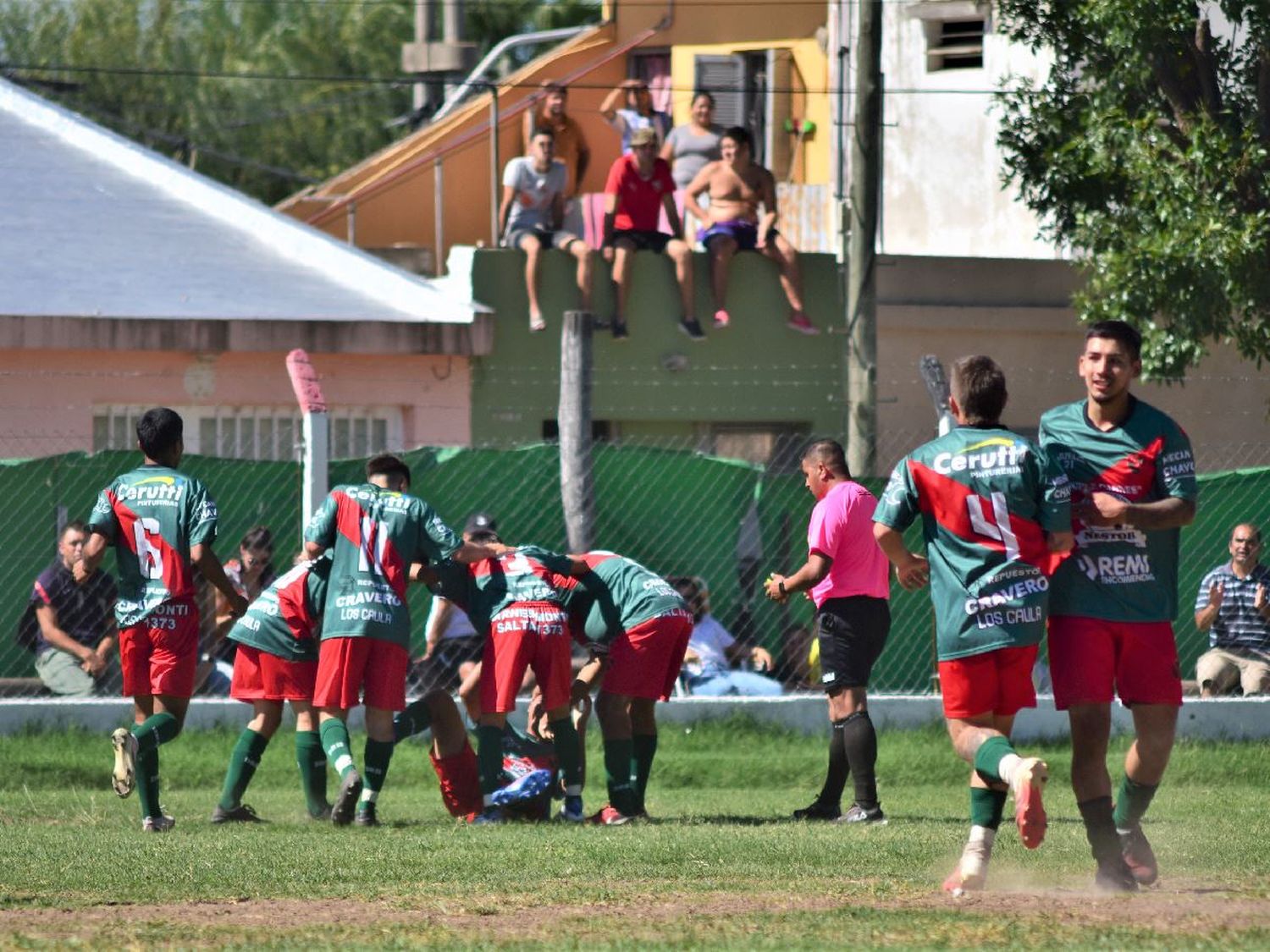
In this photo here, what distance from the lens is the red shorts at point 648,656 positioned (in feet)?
36.0

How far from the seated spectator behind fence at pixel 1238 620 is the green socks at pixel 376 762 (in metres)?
6.01

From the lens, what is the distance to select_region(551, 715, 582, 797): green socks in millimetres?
10930

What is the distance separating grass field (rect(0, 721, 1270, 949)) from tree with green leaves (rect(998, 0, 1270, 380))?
172 inches

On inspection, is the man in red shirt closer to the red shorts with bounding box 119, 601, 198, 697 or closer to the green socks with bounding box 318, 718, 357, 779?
the green socks with bounding box 318, 718, 357, 779

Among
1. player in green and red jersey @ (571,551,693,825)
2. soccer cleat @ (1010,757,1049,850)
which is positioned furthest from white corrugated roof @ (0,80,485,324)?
soccer cleat @ (1010,757,1049,850)

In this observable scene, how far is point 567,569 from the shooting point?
1094 centimetres

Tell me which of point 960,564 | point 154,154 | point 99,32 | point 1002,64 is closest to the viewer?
point 960,564

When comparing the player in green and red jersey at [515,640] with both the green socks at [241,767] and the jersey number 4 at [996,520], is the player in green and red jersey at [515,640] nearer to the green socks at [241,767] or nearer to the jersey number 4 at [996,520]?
the green socks at [241,767]

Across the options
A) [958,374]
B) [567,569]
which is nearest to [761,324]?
[567,569]

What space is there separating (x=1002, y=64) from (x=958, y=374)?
16.5 metres

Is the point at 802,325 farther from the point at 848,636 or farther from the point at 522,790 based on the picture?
the point at 522,790

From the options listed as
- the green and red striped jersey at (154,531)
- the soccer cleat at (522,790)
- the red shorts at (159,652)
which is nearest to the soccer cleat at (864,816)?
the soccer cleat at (522,790)

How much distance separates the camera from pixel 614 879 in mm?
7922

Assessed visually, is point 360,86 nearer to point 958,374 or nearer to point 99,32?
point 99,32
